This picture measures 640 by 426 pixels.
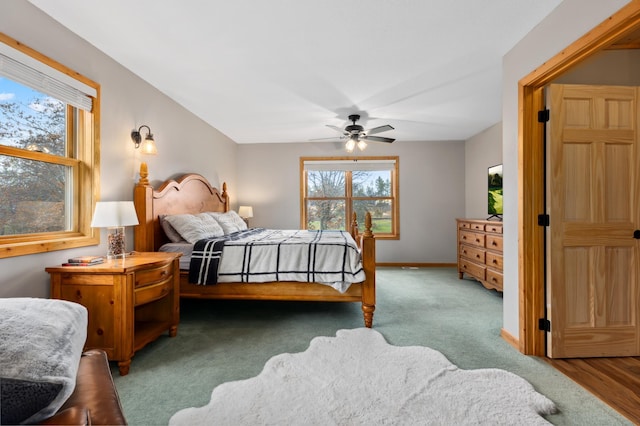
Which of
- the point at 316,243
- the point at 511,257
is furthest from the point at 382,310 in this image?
the point at 511,257

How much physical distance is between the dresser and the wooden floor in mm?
1427

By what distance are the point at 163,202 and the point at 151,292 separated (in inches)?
51.4

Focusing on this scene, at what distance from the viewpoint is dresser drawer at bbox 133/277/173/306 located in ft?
6.93

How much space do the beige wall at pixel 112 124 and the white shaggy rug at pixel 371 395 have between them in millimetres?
1406

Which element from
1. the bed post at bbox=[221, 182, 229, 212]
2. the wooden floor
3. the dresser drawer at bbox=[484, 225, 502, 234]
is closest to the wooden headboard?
the bed post at bbox=[221, 182, 229, 212]

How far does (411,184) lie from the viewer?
18.8 feet

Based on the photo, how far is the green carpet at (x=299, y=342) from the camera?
1.72 m

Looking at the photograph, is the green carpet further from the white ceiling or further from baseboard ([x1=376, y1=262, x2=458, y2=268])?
the white ceiling

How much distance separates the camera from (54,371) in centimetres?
73

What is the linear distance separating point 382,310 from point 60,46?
3.53 m

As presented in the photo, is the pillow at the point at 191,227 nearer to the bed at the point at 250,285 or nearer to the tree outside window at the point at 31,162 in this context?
the bed at the point at 250,285

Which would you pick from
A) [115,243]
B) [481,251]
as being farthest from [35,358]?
[481,251]

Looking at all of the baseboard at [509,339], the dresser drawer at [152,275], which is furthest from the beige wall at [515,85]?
the dresser drawer at [152,275]

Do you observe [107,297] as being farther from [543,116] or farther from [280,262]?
[543,116]
